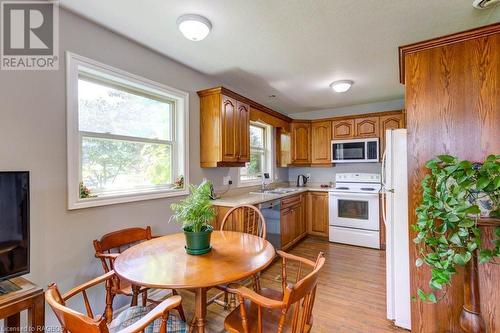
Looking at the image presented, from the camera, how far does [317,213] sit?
14.4 ft

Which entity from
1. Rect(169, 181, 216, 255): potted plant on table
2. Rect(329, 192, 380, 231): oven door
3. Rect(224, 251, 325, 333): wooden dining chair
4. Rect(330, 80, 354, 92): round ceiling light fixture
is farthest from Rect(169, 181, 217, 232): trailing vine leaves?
Rect(329, 192, 380, 231): oven door

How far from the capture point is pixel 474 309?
1454 millimetres

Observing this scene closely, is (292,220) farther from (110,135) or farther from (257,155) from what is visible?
(110,135)

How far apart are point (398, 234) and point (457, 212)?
767 millimetres

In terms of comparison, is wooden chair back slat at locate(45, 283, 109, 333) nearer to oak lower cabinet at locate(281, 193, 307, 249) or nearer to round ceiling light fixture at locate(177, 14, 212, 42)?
round ceiling light fixture at locate(177, 14, 212, 42)

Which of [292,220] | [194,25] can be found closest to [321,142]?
[292,220]

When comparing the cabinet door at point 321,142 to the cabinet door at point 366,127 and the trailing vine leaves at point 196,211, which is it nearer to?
the cabinet door at point 366,127

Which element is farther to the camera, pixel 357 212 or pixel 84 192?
pixel 357 212

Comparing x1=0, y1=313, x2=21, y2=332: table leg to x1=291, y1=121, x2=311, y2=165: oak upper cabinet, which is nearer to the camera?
x1=0, y1=313, x2=21, y2=332: table leg

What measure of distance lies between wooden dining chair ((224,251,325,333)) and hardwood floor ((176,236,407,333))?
0.76 meters

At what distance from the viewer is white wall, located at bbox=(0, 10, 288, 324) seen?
5.21ft

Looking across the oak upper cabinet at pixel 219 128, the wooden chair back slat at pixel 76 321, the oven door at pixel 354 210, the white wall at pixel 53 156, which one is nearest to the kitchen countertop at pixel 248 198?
the oven door at pixel 354 210

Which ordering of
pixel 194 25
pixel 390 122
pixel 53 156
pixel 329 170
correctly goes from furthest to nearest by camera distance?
pixel 329 170 < pixel 390 122 < pixel 194 25 < pixel 53 156

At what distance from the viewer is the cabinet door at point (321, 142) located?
469 centimetres
